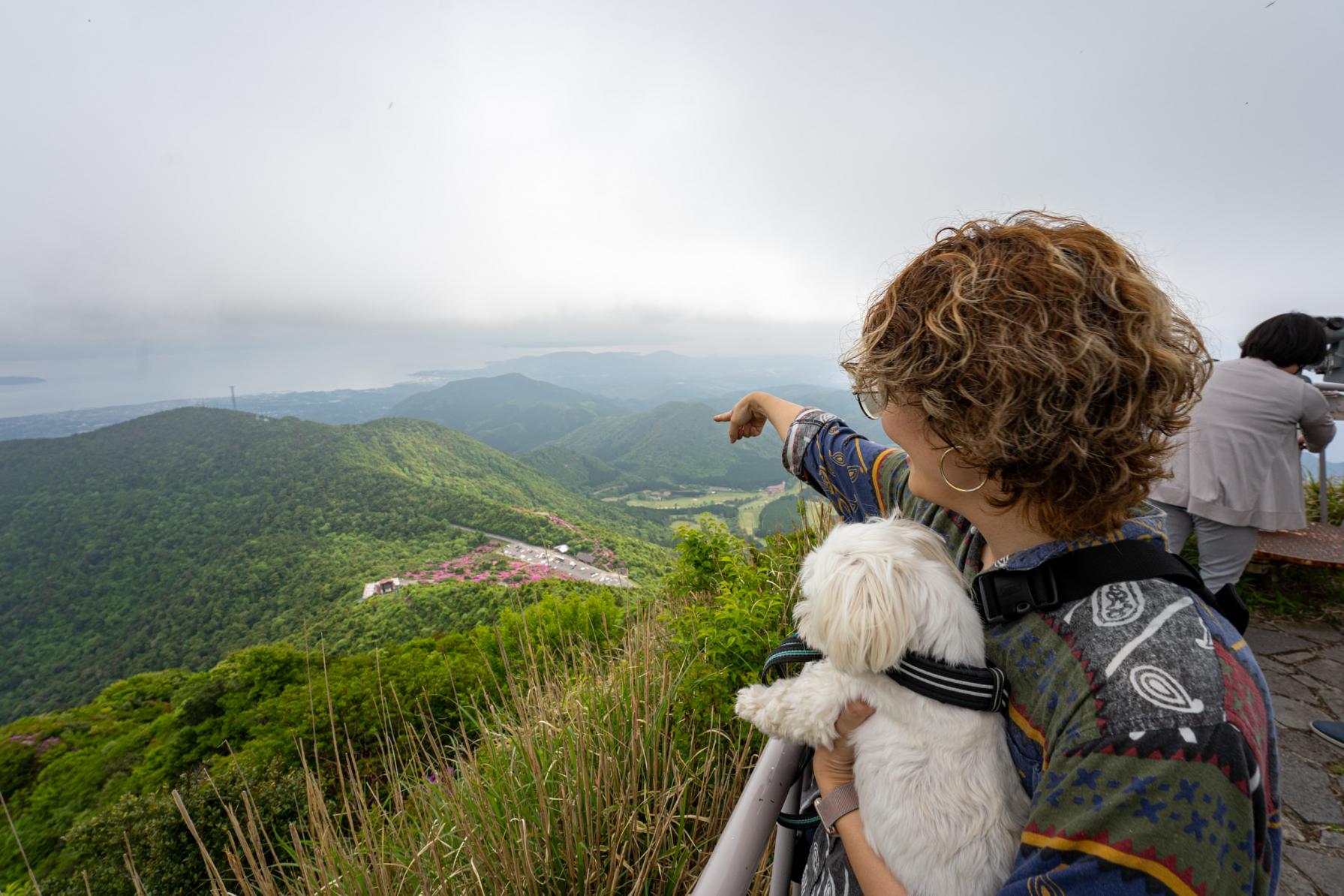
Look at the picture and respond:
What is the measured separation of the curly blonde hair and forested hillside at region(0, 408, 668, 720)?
1979cm

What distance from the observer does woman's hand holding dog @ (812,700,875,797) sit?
109 cm

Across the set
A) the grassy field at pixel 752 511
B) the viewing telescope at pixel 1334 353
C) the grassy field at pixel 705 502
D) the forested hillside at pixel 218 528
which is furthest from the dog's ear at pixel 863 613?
the grassy field at pixel 705 502

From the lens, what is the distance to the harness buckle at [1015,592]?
2.79 feet

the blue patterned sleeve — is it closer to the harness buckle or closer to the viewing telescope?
the harness buckle

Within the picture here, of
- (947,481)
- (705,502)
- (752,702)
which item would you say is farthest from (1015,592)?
(705,502)

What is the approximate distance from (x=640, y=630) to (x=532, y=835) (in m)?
1.21

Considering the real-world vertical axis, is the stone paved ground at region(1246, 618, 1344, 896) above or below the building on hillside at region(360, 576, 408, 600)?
above

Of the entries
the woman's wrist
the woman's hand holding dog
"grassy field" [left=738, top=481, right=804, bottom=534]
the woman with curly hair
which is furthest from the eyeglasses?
"grassy field" [left=738, top=481, right=804, bottom=534]

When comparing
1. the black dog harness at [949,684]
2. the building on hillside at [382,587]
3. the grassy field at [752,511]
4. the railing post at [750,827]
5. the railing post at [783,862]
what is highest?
the black dog harness at [949,684]

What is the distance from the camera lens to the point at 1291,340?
2.73m

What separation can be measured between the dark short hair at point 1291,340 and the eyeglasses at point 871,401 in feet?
10.5

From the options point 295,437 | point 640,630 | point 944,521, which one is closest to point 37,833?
point 640,630

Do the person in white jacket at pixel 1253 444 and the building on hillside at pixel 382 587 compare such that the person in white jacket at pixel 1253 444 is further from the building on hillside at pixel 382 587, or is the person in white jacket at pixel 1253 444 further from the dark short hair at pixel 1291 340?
the building on hillside at pixel 382 587

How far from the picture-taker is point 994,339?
834 mm
